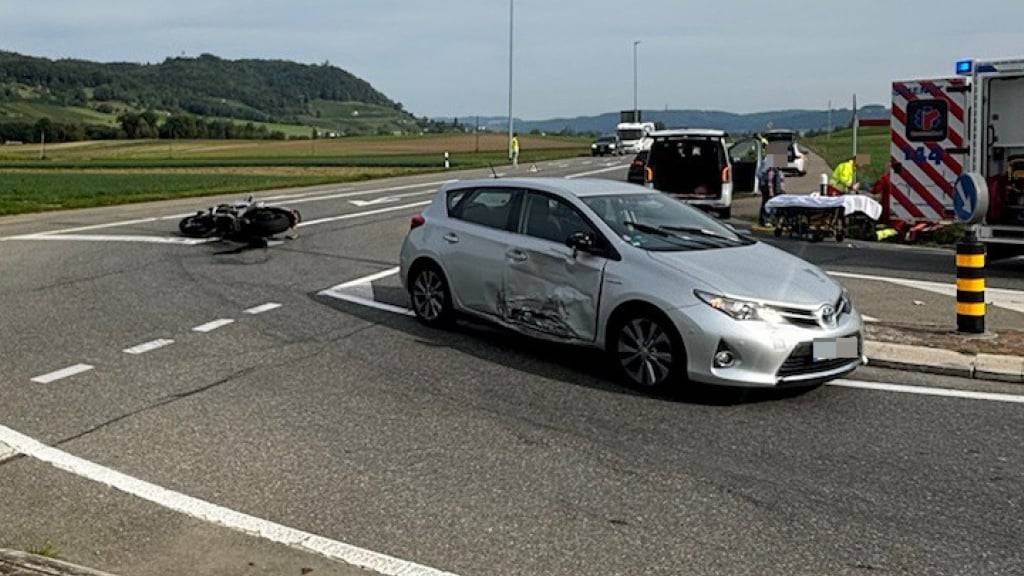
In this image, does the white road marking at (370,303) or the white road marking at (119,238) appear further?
the white road marking at (119,238)

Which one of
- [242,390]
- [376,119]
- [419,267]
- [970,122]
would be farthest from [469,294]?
[376,119]

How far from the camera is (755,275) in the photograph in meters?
7.81

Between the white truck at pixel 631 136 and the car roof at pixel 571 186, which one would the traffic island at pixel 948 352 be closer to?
the car roof at pixel 571 186

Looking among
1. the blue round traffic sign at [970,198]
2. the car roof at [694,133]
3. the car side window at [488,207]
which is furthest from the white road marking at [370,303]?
the car roof at [694,133]

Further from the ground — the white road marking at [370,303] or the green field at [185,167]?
the green field at [185,167]

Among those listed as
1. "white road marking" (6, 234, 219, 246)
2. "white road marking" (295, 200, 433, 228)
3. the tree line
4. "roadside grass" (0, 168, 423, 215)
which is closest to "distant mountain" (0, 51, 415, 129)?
the tree line

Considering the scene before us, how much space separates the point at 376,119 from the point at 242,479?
179 metres

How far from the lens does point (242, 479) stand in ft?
19.0

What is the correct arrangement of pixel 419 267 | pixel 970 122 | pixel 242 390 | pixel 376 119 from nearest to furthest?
1. pixel 242 390
2. pixel 419 267
3. pixel 970 122
4. pixel 376 119

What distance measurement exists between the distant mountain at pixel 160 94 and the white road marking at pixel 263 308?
120m

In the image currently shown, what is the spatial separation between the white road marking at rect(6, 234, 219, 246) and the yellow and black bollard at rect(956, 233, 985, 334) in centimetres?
1153

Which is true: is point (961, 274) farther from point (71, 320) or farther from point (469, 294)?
point (71, 320)

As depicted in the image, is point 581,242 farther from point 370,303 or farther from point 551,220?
point 370,303

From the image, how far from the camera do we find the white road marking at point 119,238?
56.8 feet
